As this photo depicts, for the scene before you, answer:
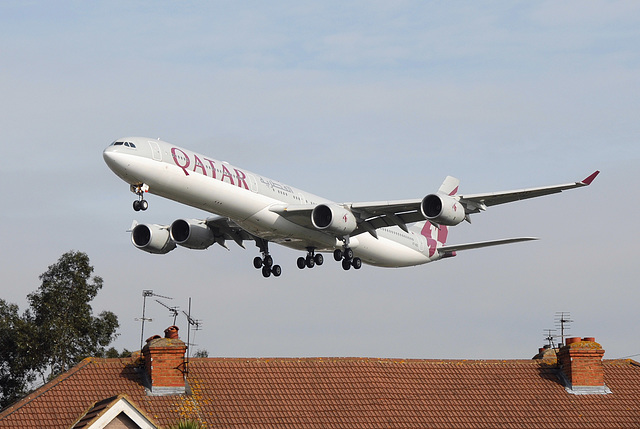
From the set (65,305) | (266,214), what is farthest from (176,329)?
(65,305)

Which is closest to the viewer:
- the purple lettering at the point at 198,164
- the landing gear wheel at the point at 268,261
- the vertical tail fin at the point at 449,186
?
the purple lettering at the point at 198,164

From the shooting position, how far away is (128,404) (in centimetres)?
3506

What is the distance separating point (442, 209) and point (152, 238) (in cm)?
1507

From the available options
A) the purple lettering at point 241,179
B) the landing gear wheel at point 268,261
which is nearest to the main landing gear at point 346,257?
the landing gear wheel at point 268,261

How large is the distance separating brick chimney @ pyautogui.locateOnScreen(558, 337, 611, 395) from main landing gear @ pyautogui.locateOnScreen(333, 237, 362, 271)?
11949 millimetres

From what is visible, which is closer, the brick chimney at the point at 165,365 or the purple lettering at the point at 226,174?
the brick chimney at the point at 165,365

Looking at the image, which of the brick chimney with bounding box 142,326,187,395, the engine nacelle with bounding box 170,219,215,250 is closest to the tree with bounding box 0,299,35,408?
the engine nacelle with bounding box 170,219,215,250

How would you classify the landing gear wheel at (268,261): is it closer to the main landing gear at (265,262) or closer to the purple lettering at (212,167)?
the main landing gear at (265,262)

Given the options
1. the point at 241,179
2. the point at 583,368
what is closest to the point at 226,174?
the point at 241,179

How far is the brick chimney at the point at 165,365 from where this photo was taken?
39.9 metres

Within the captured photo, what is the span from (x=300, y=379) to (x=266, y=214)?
8896 mm

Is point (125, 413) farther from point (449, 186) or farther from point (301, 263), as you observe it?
point (449, 186)

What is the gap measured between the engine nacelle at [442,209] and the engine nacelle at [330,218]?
3633mm

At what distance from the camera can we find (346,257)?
174 feet
